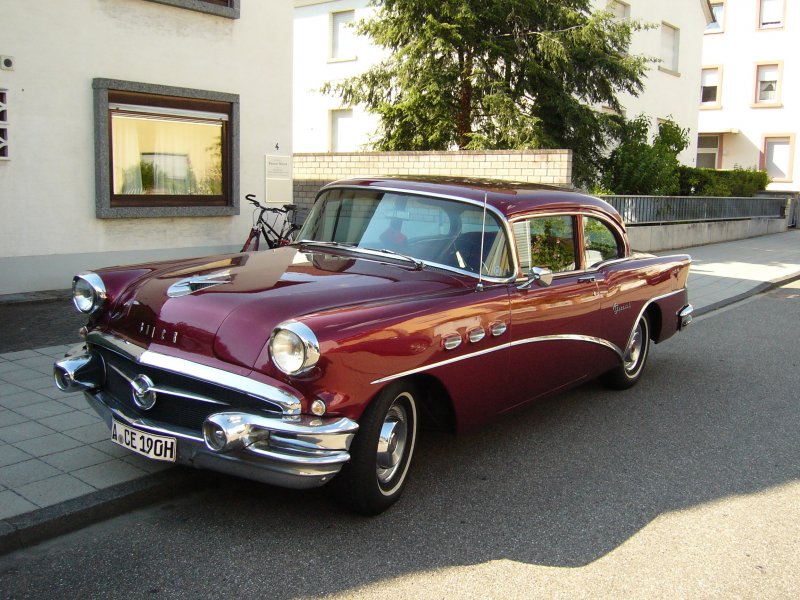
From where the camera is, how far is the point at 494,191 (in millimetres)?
5184

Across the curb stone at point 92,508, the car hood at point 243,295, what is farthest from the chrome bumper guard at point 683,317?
the curb stone at point 92,508

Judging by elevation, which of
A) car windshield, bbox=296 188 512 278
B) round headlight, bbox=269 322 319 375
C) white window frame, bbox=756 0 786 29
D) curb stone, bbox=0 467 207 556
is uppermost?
white window frame, bbox=756 0 786 29

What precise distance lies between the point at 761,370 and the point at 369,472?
16.7 feet

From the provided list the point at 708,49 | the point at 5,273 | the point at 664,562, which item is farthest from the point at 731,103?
the point at 664,562

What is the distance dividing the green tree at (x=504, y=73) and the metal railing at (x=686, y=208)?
49.0 inches

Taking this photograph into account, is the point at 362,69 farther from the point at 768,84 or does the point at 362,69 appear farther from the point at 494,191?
the point at 768,84

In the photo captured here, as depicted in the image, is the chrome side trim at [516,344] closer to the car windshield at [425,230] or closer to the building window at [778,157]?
the car windshield at [425,230]

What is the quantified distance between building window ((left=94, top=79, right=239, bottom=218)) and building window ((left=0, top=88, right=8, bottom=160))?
1.06 m

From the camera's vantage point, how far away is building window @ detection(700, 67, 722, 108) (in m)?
37.2

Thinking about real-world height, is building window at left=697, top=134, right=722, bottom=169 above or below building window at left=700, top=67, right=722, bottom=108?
below

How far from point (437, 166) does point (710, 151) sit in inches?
1093

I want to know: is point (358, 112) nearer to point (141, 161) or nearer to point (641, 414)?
point (141, 161)

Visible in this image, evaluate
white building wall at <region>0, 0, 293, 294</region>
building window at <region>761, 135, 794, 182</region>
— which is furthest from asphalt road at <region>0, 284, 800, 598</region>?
building window at <region>761, 135, 794, 182</region>

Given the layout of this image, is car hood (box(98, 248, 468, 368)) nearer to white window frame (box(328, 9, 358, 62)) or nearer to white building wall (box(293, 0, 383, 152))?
white building wall (box(293, 0, 383, 152))
